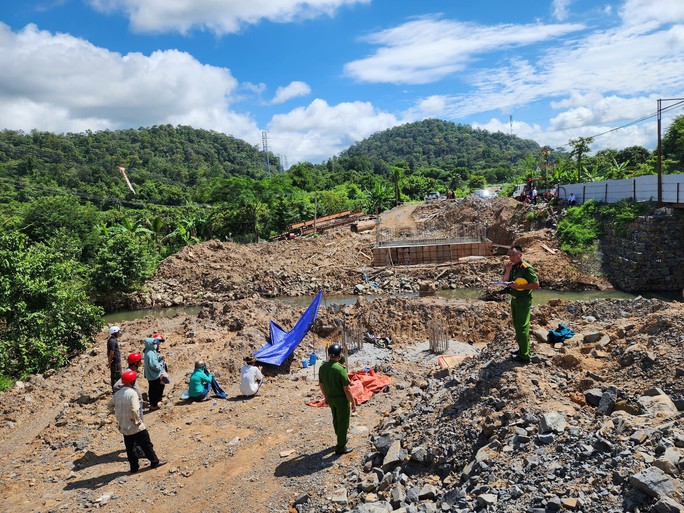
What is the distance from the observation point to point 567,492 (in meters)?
3.90

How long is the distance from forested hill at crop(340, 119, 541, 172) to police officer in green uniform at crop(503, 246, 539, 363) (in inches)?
3956

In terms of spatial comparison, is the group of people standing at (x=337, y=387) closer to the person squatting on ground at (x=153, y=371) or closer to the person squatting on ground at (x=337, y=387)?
the person squatting on ground at (x=337, y=387)

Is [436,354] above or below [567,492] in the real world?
below

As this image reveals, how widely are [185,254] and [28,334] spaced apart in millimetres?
15861

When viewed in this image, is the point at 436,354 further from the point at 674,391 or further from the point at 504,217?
the point at 504,217

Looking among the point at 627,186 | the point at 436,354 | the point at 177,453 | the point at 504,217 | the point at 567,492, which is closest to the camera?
the point at 567,492

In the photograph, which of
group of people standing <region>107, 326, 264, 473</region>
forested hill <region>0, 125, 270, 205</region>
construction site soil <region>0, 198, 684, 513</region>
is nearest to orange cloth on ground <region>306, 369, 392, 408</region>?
construction site soil <region>0, 198, 684, 513</region>

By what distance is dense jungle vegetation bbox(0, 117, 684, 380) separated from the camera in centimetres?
1209

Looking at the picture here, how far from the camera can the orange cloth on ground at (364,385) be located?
831 cm

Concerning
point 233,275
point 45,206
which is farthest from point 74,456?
point 45,206

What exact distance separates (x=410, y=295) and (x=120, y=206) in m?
29.4

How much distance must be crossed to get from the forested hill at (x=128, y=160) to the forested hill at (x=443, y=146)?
111 feet

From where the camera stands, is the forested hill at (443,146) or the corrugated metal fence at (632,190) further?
the forested hill at (443,146)

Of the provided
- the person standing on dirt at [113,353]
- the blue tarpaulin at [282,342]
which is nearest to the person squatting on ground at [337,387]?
the blue tarpaulin at [282,342]
